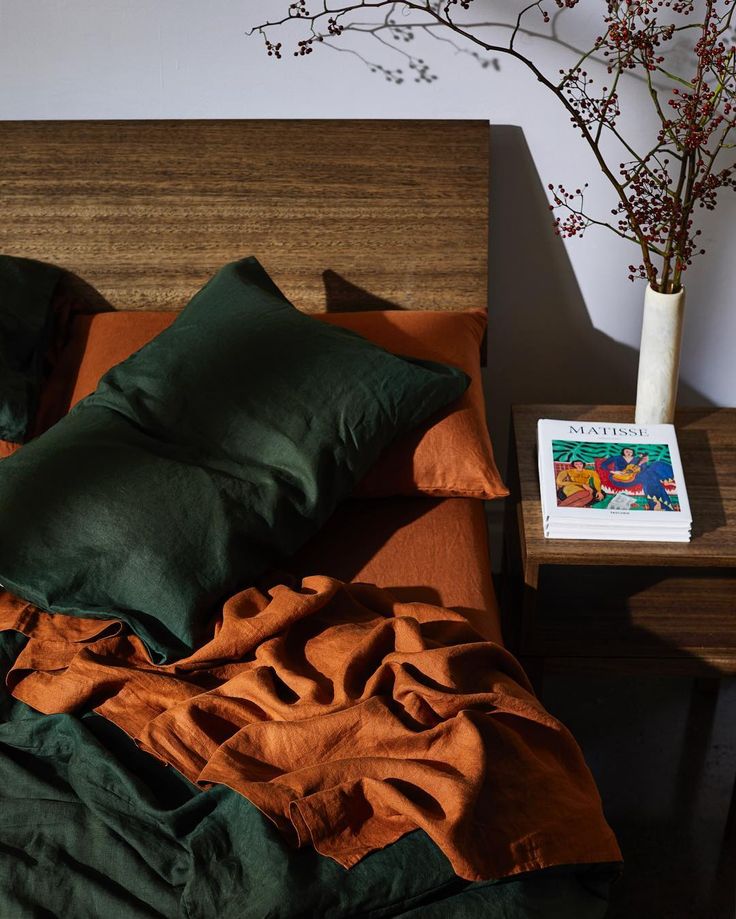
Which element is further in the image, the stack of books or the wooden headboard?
the wooden headboard

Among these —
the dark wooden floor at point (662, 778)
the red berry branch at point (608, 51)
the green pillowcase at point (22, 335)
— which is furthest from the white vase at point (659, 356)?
the green pillowcase at point (22, 335)

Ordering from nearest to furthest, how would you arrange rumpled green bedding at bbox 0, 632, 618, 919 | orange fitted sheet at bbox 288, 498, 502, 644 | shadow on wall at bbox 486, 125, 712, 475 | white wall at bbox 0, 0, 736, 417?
rumpled green bedding at bbox 0, 632, 618, 919 → orange fitted sheet at bbox 288, 498, 502, 644 → white wall at bbox 0, 0, 736, 417 → shadow on wall at bbox 486, 125, 712, 475

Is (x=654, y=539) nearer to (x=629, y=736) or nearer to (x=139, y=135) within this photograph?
(x=629, y=736)

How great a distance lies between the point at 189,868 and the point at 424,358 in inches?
40.1

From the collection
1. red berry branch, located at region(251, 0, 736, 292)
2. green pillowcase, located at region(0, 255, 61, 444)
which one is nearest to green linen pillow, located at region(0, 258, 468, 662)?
green pillowcase, located at region(0, 255, 61, 444)

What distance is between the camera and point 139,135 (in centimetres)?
210

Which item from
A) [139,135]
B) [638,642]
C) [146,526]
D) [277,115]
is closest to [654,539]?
[638,642]

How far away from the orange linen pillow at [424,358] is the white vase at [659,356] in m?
0.30

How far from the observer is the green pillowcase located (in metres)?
1.89

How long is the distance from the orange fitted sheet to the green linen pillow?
0.10m

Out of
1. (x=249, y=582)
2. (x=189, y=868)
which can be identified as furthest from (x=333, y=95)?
(x=189, y=868)

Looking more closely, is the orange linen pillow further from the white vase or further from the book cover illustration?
the white vase

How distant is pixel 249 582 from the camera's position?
162 centimetres

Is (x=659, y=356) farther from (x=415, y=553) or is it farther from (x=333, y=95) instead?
(x=333, y=95)
